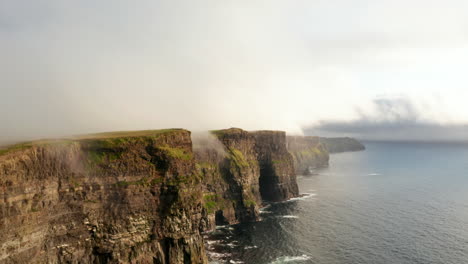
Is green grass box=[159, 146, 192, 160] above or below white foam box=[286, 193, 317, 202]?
above

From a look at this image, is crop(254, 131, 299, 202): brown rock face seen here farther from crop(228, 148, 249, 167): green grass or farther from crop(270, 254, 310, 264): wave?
crop(270, 254, 310, 264): wave

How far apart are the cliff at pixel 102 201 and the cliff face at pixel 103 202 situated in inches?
6.9

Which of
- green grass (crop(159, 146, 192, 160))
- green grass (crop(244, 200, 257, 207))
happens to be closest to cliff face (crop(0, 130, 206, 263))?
green grass (crop(159, 146, 192, 160))

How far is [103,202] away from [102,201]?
0.31 metres

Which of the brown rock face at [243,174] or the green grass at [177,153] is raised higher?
the green grass at [177,153]

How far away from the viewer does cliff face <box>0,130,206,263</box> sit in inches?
2114

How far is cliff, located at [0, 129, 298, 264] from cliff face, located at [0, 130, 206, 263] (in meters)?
0.17

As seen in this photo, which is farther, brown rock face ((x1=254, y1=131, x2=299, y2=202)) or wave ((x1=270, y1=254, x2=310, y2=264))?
brown rock face ((x1=254, y1=131, x2=299, y2=202))

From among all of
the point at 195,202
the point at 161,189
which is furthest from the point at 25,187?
the point at 195,202

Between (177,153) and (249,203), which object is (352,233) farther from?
(177,153)

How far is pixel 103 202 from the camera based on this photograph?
67.5 meters

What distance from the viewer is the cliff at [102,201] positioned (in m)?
53.7

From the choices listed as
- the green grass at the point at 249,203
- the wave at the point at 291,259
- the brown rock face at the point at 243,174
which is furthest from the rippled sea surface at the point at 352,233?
the green grass at the point at 249,203

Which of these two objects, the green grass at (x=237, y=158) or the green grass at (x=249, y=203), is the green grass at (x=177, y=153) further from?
the green grass at (x=249, y=203)
